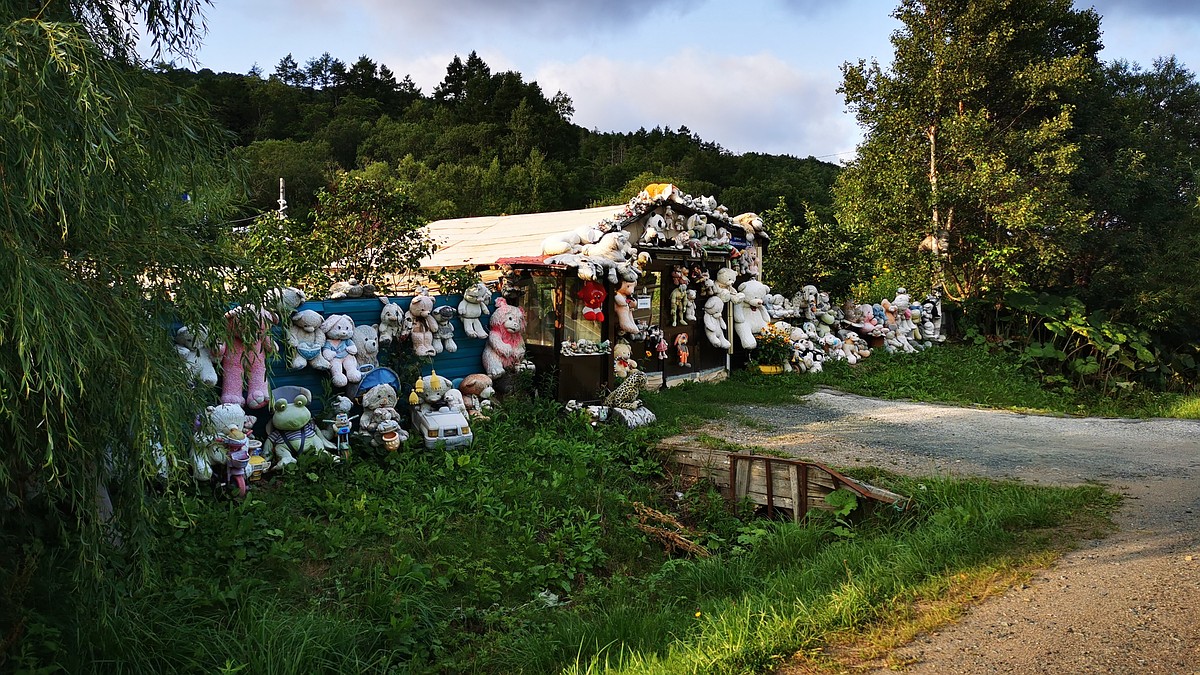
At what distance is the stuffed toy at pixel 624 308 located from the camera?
31.5ft

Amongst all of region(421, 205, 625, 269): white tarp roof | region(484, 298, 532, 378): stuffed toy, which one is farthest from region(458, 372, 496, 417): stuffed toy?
region(421, 205, 625, 269): white tarp roof

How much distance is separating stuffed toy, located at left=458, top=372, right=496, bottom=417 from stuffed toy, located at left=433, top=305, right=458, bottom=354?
1.21 feet

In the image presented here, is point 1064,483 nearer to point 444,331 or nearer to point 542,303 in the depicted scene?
point 542,303

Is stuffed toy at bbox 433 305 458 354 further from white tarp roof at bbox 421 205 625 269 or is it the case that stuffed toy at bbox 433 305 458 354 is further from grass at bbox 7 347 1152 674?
white tarp roof at bbox 421 205 625 269

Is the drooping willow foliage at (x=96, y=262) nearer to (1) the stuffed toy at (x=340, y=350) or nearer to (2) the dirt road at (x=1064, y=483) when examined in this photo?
(1) the stuffed toy at (x=340, y=350)

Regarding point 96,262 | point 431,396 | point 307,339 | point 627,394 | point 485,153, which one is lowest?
point 627,394

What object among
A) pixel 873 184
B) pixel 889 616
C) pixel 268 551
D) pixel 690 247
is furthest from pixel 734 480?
pixel 873 184

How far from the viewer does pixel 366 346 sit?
23.3 ft

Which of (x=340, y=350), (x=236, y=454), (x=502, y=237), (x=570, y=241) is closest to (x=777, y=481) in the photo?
(x=340, y=350)

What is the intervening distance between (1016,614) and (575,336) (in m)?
5.98

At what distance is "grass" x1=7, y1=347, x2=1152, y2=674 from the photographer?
365 centimetres

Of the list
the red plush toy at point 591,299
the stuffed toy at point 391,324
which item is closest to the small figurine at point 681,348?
the red plush toy at point 591,299

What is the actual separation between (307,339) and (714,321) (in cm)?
664

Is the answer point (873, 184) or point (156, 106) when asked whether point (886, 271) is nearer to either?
point (873, 184)
